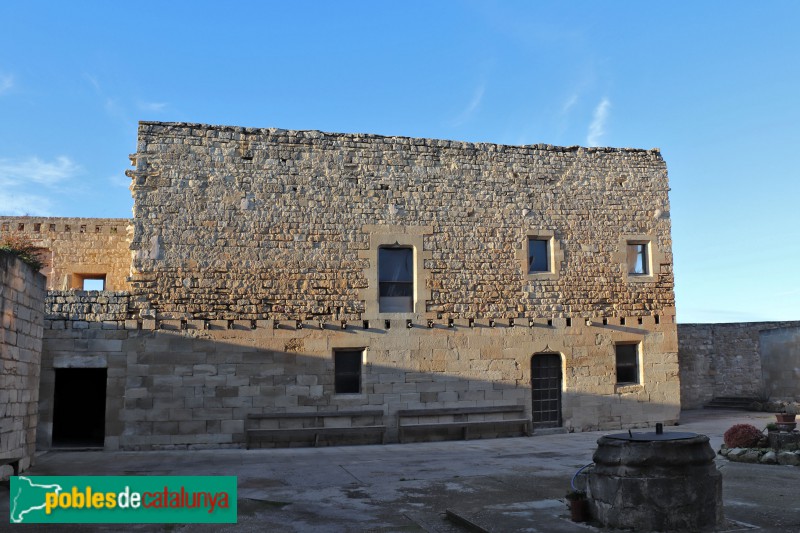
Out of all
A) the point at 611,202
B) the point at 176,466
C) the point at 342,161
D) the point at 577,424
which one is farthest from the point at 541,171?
the point at 176,466

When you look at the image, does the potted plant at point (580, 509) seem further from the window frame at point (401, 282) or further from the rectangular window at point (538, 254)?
the rectangular window at point (538, 254)

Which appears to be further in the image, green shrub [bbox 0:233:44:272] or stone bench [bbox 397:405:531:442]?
green shrub [bbox 0:233:44:272]

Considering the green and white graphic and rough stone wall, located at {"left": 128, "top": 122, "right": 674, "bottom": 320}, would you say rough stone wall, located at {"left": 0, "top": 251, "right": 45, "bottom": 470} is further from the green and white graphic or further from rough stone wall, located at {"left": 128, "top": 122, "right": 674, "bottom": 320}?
rough stone wall, located at {"left": 128, "top": 122, "right": 674, "bottom": 320}

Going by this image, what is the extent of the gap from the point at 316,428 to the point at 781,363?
49.7ft

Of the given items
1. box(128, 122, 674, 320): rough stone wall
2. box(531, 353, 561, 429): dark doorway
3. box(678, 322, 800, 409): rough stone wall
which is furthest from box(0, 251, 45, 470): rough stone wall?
box(678, 322, 800, 409): rough stone wall

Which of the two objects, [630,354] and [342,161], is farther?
→ [630,354]

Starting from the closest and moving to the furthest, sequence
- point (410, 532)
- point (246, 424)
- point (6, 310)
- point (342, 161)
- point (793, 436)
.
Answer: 1. point (410, 532)
2. point (6, 310)
3. point (793, 436)
4. point (246, 424)
5. point (342, 161)

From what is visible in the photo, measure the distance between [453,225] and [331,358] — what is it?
163 inches

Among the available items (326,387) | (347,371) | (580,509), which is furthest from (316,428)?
(580,509)

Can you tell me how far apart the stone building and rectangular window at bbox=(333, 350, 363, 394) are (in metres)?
0.03

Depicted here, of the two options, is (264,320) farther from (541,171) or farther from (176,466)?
(541,171)

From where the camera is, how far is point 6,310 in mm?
9641

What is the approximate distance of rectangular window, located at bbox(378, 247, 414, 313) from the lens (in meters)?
15.2

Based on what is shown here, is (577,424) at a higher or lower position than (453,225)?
lower
